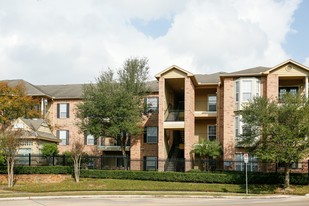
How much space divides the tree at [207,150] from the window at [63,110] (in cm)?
1843

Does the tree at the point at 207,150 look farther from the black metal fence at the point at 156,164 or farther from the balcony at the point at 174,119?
the balcony at the point at 174,119

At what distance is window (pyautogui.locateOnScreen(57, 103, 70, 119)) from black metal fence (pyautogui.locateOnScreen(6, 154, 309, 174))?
1002cm

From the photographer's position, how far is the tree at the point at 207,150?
41.3 meters

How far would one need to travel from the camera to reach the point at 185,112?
42.9 metres

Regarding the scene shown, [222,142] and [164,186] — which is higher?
[222,142]

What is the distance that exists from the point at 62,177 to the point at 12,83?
1936 cm

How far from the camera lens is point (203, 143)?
41844 mm

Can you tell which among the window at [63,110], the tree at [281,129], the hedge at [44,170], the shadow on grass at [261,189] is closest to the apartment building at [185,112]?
the window at [63,110]

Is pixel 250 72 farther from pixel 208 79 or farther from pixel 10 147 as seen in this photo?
pixel 10 147

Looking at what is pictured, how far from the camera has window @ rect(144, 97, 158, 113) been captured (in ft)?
157

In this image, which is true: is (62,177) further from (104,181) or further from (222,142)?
(222,142)

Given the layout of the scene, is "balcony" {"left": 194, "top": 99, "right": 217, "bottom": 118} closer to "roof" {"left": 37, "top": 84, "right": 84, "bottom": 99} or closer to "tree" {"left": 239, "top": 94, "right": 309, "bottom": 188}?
"tree" {"left": 239, "top": 94, "right": 309, "bottom": 188}

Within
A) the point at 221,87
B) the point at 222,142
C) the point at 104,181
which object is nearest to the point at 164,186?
the point at 104,181

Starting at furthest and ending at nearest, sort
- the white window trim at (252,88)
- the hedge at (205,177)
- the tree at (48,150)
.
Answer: the tree at (48,150) → the white window trim at (252,88) → the hedge at (205,177)
